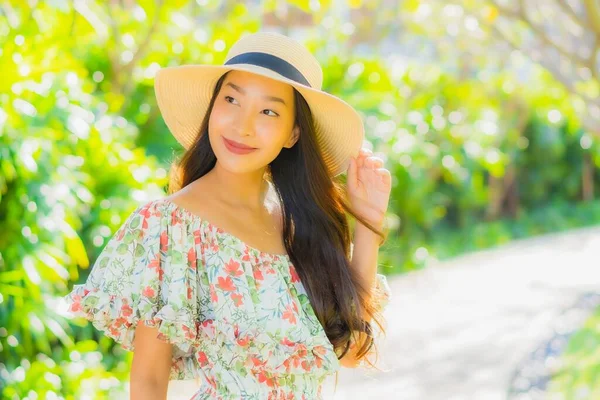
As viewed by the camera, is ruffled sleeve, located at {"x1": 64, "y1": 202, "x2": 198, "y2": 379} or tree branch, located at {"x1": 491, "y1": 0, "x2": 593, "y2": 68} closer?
ruffled sleeve, located at {"x1": 64, "y1": 202, "x2": 198, "y2": 379}

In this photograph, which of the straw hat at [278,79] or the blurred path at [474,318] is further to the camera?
the blurred path at [474,318]

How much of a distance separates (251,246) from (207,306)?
18 centimetres

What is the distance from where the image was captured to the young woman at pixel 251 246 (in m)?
2.23

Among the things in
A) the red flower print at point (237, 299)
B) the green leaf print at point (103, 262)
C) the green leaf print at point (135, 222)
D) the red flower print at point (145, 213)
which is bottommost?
the red flower print at point (237, 299)

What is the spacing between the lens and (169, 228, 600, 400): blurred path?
17.8ft

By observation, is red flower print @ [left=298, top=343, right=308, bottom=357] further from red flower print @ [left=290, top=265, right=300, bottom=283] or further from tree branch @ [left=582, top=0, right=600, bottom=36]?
tree branch @ [left=582, top=0, right=600, bottom=36]

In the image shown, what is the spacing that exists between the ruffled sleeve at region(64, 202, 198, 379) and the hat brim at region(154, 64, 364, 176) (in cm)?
40

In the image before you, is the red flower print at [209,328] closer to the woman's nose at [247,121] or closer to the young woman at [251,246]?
the young woman at [251,246]

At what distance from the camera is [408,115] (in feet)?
32.6

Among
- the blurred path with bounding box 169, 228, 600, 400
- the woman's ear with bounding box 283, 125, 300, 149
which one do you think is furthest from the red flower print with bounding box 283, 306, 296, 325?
the blurred path with bounding box 169, 228, 600, 400

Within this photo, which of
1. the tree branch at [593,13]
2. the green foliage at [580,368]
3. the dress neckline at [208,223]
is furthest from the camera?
the green foliage at [580,368]

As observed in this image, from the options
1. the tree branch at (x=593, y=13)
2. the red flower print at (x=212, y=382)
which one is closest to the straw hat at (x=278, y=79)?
the red flower print at (x=212, y=382)

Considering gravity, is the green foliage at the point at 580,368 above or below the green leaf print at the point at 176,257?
below

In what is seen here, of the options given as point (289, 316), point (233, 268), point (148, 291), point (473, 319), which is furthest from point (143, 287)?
point (473, 319)
